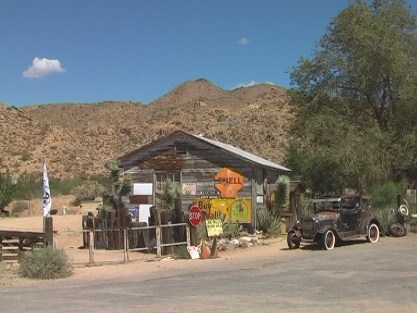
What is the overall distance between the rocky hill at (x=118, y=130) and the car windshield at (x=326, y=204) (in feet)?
149

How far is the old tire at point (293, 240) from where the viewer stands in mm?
20312

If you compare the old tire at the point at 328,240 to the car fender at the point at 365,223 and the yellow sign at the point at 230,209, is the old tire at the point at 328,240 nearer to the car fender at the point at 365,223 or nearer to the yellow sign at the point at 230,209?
the car fender at the point at 365,223

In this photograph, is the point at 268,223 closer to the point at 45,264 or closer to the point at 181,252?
the point at 181,252

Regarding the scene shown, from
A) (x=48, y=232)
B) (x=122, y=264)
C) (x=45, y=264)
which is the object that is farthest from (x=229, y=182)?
(x=45, y=264)

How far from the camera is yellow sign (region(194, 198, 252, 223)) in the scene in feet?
80.2

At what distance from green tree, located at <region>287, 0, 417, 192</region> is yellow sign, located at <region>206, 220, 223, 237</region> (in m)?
10.1

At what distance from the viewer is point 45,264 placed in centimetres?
1543

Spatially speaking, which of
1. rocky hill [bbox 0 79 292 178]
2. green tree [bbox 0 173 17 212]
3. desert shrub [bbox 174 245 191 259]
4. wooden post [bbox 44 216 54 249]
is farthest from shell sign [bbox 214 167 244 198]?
rocky hill [bbox 0 79 292 178]

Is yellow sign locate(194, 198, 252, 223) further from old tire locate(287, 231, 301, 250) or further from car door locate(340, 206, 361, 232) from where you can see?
car door locate(340, 206, 361, 232)

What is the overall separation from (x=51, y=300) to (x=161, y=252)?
8.04m

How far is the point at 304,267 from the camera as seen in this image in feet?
50.3

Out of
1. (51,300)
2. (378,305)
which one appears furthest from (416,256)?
(51,300)

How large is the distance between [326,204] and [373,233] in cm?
197

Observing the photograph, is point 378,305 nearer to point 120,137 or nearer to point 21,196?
point 21,196
